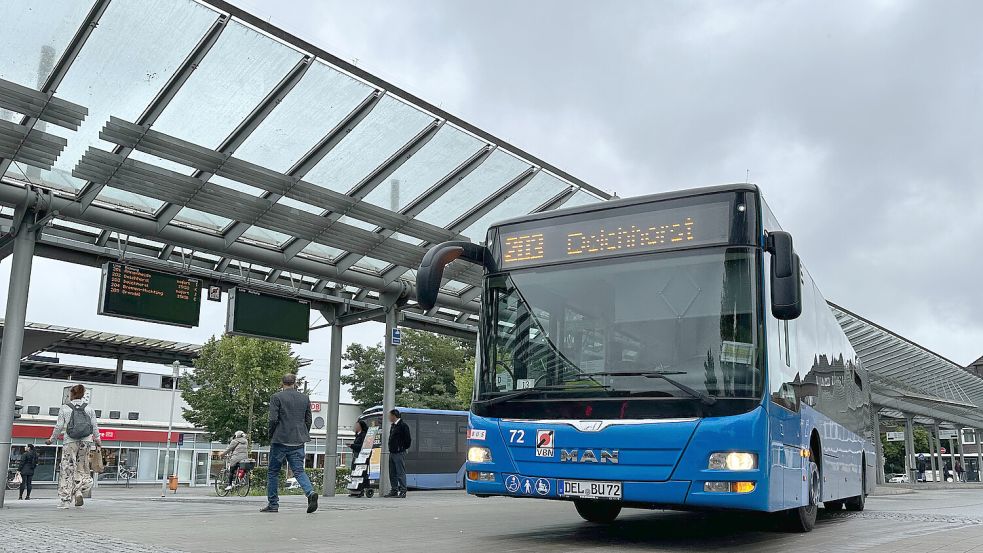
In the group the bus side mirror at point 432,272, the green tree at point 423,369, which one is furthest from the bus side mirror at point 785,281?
the green tree at point 423,369

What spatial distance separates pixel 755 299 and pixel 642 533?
3.14 metres

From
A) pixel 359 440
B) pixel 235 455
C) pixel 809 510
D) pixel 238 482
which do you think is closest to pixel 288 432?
pixel 809 510

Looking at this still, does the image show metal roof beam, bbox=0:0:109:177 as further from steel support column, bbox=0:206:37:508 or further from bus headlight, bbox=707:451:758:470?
bus headlight, bbox=707:451:758:470

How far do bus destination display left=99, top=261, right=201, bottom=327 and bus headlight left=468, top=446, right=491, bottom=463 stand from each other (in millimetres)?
8686

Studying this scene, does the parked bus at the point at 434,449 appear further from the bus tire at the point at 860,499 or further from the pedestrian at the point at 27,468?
the bus tire at the point at 860,499

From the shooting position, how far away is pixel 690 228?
7445 mm

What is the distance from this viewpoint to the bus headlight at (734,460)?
666 cm

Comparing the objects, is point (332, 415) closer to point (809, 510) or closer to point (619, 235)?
point (809, 510)

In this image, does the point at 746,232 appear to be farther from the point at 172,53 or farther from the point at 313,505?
the point at 172,53

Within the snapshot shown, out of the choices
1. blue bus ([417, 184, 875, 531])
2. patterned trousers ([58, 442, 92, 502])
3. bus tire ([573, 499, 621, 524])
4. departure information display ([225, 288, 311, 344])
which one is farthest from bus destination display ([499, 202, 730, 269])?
departure information display ([225, 288, 311, 344])

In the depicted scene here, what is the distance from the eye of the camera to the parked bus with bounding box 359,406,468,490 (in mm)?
25859

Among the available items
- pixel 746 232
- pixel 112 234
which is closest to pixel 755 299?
pixel 746 232

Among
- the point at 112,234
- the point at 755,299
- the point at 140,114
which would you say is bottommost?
the point at 755,299

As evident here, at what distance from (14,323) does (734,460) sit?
1003cm
